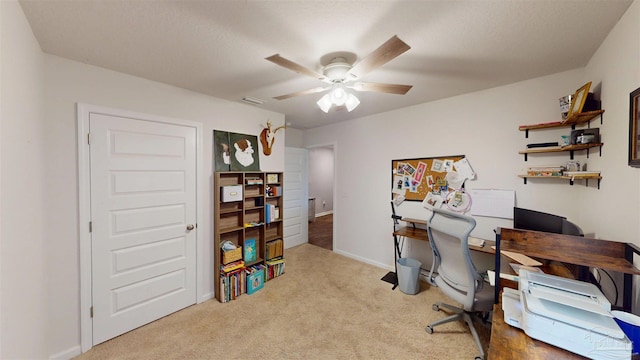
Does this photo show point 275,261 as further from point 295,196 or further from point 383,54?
point 383,54

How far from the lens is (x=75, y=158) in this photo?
185 centimetres

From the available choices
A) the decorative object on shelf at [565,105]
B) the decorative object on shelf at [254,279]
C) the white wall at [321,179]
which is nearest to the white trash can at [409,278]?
the decorative object on shelf at [254,279]

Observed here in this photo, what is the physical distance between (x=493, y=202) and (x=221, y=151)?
321 cm

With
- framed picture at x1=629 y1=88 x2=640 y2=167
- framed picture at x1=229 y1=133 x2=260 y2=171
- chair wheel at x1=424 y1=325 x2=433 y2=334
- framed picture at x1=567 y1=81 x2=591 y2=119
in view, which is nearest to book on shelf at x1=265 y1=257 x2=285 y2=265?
framed picture at x1=229 y1=133 x2=260 y2=171

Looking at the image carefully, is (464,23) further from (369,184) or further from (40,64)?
(40,64)

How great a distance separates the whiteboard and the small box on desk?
280cm

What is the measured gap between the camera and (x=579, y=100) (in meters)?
1.68

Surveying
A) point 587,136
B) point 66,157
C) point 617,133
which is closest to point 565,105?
point 587,136

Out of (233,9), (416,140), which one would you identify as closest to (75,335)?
(233,9)

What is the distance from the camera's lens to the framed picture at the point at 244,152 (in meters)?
2.86

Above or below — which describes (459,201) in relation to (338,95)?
below

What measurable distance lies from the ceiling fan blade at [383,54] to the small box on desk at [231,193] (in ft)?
6.47

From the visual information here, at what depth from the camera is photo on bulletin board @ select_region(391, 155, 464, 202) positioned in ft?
9.06

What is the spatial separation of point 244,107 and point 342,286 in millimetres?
2696
